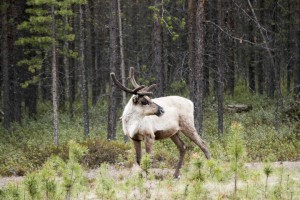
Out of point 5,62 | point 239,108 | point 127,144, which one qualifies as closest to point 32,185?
point 127,144

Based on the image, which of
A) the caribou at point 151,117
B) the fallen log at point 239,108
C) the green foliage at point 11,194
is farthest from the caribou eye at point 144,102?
the fallen log at point 239,108

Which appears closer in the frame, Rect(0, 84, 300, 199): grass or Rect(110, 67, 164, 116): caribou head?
Rect(0, 84, 300, 199): grass

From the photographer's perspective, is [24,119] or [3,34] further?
[24,119]

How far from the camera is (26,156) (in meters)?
16.0

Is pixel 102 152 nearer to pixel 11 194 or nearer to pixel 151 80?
pixel 11 194

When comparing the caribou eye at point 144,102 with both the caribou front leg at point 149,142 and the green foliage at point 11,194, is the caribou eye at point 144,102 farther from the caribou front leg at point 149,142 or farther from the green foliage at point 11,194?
the green foliage at point 11,194

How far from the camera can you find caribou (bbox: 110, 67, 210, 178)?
10516mm

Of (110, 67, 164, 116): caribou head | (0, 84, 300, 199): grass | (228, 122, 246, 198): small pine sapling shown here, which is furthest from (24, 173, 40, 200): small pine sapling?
(110, 67, 164, 116): caribou head

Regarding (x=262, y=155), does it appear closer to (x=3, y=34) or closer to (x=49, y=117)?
(x=3, y=34)

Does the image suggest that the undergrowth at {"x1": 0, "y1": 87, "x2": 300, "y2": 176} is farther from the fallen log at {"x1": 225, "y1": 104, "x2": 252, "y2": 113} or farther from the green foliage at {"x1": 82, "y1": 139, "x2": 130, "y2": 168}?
the fallen log at {"x1": 225, "y1": 104, "x2": 252, "y2": 113}

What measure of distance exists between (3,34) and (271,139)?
48.7ft

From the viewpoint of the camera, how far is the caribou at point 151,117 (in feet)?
34.5

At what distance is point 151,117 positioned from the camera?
1100 centimetres

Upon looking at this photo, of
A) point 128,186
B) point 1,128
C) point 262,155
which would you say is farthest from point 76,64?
point 128,186
